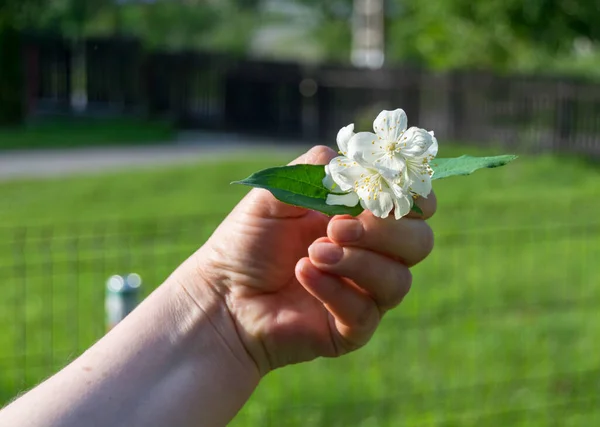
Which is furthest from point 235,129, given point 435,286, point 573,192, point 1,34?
point 435,286

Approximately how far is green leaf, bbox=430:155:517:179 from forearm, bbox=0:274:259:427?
477 millimetres

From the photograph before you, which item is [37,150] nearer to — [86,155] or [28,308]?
[86,155]

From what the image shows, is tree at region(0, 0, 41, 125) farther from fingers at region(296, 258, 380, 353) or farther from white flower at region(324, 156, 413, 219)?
white flower at region(324, 156, 413, 219)

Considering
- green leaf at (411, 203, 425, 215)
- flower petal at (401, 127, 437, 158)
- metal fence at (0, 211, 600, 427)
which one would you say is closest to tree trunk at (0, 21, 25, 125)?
metal fence at (0, 211, 600, 427)

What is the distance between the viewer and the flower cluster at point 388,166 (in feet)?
3.68

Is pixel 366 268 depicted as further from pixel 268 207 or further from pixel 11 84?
pixel 11 84

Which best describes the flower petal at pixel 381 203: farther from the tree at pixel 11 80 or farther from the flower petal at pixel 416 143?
the tree at pixel 11 80

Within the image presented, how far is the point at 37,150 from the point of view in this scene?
45.0ft

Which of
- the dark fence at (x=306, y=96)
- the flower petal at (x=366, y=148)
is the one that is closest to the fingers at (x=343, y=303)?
the flower petal at (x=366, y=148)

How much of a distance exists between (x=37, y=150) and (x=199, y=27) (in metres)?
14.5

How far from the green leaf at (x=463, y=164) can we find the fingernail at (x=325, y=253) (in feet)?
0.58

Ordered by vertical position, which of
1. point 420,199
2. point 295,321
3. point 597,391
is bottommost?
point 597,391

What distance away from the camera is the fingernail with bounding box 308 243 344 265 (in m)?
1.26

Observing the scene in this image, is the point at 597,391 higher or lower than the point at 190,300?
lower
